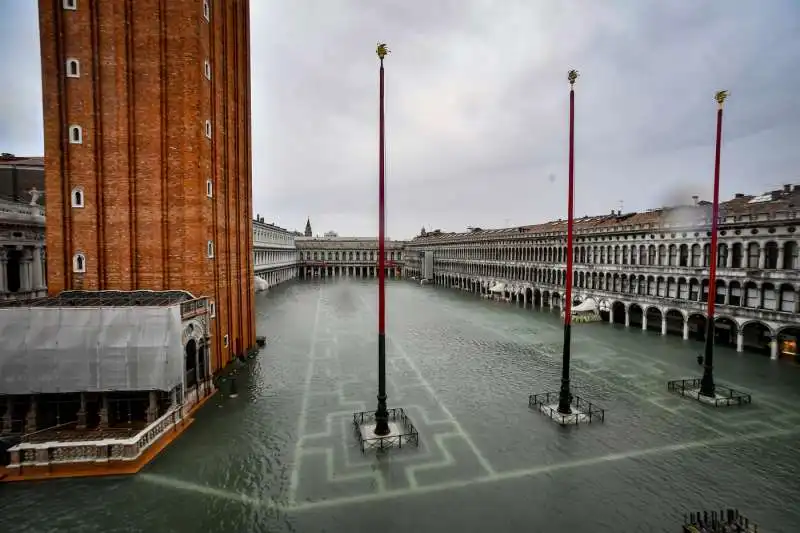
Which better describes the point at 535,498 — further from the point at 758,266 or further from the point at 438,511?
the point at 758,266

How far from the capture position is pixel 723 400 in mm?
23359

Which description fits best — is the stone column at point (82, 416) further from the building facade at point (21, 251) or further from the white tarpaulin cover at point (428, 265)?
the white tarpaulin cover at point (428, 265)

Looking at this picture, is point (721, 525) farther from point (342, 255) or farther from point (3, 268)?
point (342, 255)

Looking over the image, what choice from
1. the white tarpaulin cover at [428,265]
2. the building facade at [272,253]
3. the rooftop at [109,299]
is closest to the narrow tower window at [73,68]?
the rooftop at [109,299]

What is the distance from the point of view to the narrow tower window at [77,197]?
24.4m

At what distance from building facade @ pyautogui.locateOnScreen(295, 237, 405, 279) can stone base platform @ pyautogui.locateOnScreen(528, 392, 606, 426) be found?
118 meters

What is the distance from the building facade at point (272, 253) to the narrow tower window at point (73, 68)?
1869 inches

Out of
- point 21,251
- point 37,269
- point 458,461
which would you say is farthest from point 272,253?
point 458,461

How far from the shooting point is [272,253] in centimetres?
9806

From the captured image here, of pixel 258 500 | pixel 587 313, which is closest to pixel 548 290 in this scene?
pixel 587 313

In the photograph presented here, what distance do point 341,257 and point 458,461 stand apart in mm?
131549

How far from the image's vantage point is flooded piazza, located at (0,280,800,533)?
13322 mm

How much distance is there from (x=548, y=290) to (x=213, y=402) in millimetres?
53439

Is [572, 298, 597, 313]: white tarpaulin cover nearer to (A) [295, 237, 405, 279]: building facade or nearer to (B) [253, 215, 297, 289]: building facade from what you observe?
(B) [253, 215, 297, 289]: building facade
